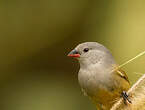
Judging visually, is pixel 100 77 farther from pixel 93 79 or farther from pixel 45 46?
pixel 45 46

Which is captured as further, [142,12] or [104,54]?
[142,12]

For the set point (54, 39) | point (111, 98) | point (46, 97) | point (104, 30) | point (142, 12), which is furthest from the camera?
point (54, 39)

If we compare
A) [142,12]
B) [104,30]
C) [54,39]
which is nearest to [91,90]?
[142,12]

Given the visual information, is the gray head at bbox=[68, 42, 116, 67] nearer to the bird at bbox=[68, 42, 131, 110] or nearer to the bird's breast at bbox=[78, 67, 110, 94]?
the bird at bbox=[68, 42, 131, 110]

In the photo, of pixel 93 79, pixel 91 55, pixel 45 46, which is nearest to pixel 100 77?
pixel 93 79

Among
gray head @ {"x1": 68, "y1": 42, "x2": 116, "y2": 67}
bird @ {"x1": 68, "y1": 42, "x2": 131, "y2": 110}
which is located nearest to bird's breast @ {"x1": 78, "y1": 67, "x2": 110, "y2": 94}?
bird @ {"x1": 68, "y1": 42, "x2": 131, "y2": 110}

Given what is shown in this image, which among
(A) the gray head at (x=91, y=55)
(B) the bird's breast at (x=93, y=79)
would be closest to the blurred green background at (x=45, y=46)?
(A) the gray head at (x=91, y=55)

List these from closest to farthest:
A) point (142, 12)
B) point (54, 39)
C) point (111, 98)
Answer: point (111, 98)
point (142, 12)
point (54, 39)

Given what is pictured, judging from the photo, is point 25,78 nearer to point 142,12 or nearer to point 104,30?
point 104,30
